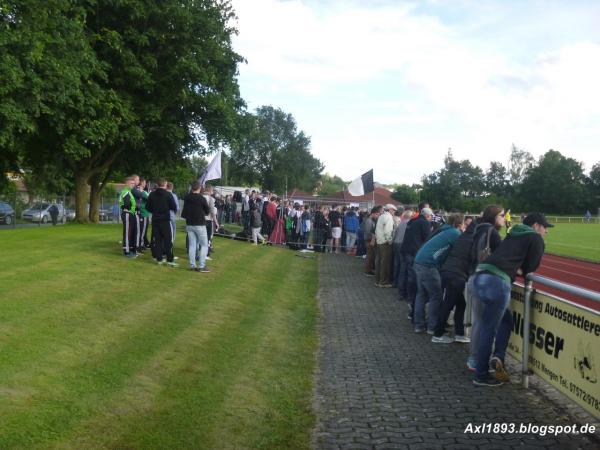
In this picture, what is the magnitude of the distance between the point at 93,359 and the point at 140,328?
1.53m

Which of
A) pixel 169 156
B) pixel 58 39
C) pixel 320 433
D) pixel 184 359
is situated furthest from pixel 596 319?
pixel 169 156

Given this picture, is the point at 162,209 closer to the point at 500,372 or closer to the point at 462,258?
the point at 462,258

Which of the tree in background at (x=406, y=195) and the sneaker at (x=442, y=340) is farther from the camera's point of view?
the tree in background at (x=406, y=195)

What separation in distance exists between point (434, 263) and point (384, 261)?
6010 mm

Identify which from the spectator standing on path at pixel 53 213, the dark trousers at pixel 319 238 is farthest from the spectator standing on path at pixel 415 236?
the spectator standing on path at pixel 53 213

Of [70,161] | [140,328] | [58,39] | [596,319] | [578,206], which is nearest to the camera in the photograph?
[596,319]

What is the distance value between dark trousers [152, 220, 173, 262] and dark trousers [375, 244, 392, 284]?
5044mm

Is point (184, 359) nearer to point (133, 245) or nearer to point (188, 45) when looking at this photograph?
point (133, 245)

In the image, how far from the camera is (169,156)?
1179 inches

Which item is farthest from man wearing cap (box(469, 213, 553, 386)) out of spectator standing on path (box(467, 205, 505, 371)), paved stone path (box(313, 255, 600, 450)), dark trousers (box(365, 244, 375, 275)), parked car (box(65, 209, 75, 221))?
parked car (box(65, 209, 75, 221))

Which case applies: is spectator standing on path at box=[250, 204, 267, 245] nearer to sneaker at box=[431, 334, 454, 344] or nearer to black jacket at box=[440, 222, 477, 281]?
sneaker at box=[431, 334, 454, 344]

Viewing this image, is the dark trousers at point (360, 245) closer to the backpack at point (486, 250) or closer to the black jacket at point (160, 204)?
the black jacket at point (160, 204)

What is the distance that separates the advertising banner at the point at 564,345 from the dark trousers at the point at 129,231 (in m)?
9.12

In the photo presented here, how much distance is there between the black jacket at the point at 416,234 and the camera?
11227 mm
